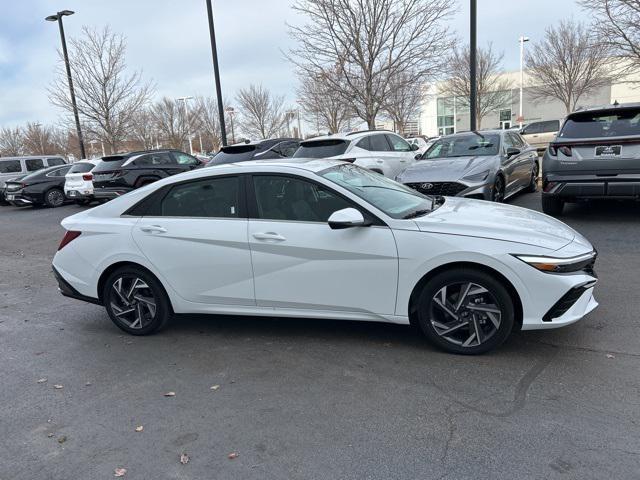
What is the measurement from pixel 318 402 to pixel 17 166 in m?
22.4

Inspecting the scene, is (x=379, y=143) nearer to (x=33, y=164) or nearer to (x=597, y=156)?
(x=597, y=156)

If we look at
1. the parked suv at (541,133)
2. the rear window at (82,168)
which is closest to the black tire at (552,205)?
the rear window at (82,168)

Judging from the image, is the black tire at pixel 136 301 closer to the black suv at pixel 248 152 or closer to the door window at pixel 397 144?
the black suv at pixel 248 152

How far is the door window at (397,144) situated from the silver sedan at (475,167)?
4.79ft

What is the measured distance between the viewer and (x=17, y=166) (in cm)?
2131

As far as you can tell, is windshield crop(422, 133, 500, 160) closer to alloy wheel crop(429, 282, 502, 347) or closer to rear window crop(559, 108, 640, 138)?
rear window crop(559, 108, 640, 138)

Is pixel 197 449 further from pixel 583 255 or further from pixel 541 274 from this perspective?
pixel 583 255

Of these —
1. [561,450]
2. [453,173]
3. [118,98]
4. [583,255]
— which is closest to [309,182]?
[583,255]

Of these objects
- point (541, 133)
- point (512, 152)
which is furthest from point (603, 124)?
point (541, 133)

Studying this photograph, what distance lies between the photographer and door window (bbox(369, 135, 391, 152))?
1100cm

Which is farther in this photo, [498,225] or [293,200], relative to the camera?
[293,200]

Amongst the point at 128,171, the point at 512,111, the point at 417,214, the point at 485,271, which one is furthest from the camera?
the point at 512,111

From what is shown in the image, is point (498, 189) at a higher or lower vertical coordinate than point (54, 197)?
higher

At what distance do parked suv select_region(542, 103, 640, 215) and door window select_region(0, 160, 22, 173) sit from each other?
69.6 feet
